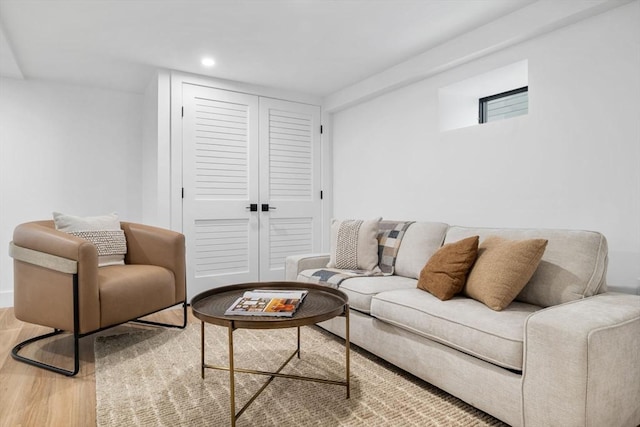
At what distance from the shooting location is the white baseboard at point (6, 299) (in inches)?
138

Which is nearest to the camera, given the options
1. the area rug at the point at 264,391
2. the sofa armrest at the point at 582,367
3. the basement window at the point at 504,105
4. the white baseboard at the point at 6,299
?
the sofa armrest at the point at 582,367

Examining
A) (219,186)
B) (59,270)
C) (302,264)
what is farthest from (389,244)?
(59,270)

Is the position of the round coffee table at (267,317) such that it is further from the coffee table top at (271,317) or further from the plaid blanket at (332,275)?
the plaid blanket at (332,275)

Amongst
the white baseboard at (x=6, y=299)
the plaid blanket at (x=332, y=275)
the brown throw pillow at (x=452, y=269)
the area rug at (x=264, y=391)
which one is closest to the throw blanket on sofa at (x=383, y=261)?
the plaid blanket at (x=332, y=275)

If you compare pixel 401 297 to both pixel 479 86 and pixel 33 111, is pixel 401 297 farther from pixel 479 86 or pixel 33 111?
pixel 33 111

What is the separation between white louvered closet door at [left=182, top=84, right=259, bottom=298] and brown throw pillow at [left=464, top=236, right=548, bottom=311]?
2510mm

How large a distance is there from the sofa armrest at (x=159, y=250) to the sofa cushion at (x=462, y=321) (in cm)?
148

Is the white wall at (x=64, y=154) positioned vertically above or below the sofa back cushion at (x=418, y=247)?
above

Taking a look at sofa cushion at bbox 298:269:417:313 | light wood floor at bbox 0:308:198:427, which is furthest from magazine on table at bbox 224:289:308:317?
light wood floor at bbox 0:308:198:427

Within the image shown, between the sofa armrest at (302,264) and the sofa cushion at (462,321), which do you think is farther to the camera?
the sofa armrest at (302,264)

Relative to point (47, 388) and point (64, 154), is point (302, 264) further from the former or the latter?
point (64, 154)

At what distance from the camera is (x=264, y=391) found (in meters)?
1.87

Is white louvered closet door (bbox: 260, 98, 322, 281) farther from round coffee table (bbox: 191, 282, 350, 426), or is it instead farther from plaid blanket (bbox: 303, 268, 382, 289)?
round coffee table (bbox: 191, 282, 350, 426)

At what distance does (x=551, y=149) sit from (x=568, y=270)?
0.91 meters
